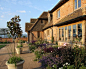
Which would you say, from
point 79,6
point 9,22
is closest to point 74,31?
point 79,6

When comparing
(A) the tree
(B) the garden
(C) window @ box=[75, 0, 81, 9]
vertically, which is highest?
(C) window @ box=[75, 0, 81, 9]

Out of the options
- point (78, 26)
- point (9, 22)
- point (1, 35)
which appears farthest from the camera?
point (1, 35)

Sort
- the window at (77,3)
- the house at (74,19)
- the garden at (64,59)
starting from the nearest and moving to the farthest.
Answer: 1. the garden at (64,59)
2. the house at (74,19)
3. the window at (77,3)

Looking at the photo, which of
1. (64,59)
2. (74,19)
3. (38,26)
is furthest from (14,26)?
(38,26)

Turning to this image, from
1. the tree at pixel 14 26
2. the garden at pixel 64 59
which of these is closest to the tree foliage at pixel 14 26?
the tree at pixel 14 26

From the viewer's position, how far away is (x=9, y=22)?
5.09 m

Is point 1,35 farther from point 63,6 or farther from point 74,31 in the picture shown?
point 74,31

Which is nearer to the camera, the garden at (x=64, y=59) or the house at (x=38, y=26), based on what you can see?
the garden at (x=64, y=59)

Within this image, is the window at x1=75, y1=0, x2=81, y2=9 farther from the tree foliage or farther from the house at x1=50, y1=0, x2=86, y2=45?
the tree foliage

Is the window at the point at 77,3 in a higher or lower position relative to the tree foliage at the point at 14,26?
higher

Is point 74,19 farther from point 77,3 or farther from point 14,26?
point 14,26

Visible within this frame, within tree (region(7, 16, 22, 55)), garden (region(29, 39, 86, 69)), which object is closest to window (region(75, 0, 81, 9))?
garden (region(29, 39, 86, 69))

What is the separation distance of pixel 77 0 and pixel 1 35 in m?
29.7

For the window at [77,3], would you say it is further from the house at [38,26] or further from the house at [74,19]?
the house at [38,26]
